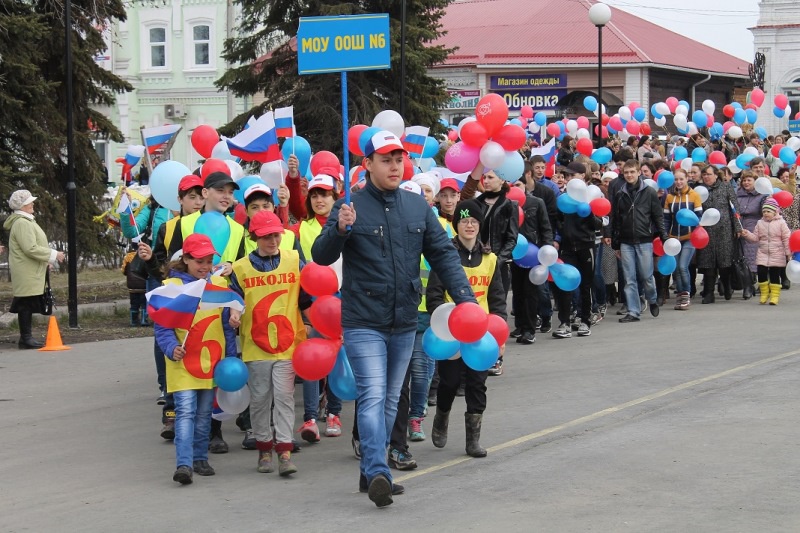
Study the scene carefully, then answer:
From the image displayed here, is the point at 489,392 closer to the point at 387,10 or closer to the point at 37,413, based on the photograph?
the point at 37,413

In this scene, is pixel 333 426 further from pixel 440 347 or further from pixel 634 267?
pixel 634 267

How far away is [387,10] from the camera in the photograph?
77.8ft

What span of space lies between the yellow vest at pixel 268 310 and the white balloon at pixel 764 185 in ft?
35.1

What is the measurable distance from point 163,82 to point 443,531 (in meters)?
42.5

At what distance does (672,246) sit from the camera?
52.0 feet

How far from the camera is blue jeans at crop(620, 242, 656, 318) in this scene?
15.1m

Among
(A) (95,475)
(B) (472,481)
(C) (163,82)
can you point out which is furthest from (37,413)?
(C) (163,82)

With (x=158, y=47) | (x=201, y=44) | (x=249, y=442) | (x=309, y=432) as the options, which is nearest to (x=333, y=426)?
(x=309, y=432)

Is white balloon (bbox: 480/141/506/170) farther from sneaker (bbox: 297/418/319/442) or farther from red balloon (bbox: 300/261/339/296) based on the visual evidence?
red balloon (bbox: 300/261/339/296)

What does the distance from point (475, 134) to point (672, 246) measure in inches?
256

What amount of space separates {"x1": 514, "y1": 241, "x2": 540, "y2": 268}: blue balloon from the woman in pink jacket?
4.92 m

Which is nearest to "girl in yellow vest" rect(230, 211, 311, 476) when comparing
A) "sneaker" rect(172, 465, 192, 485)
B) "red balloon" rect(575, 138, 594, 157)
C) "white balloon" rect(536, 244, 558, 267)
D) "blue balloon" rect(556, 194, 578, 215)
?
"sneaker" rect(172, 465, 192, 485)

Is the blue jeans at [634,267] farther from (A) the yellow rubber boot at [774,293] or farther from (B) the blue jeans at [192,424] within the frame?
(B) the blue jeans at [192,424]

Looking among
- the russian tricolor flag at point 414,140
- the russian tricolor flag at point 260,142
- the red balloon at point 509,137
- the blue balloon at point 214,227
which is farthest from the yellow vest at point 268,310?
the russian tricolor flag at point 414,140
